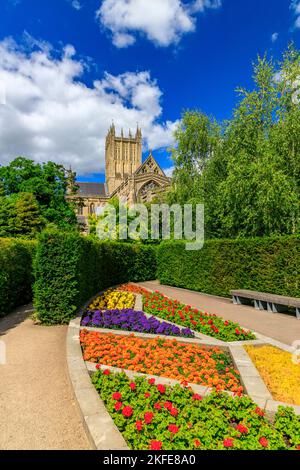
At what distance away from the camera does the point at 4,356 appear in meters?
5.27

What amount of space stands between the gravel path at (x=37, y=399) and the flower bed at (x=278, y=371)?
262cm

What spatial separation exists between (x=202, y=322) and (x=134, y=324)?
1.70 m

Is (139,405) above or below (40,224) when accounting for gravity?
below

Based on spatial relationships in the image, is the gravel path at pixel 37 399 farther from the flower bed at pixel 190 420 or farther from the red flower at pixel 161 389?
the red flower at pixel 161 389

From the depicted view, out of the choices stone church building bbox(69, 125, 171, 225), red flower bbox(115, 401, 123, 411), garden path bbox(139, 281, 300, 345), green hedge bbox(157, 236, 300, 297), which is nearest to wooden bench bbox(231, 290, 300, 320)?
garden path bbox(139, 281, 300, 345)

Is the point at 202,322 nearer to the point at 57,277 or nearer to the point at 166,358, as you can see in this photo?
the point at 166,358

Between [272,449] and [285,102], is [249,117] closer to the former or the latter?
[285,102]

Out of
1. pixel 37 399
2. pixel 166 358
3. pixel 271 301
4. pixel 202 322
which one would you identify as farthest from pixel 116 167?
pixel 37 399

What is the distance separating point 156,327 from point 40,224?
73.9 feet

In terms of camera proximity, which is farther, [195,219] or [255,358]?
[195,219]

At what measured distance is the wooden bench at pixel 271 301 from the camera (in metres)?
9.16

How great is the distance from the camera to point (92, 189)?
91188 millimetres

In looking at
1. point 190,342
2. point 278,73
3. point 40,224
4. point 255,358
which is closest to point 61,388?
point 190,342

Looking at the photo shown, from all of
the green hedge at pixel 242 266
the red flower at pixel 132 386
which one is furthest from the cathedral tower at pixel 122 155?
the red flower at pixel 132 386
